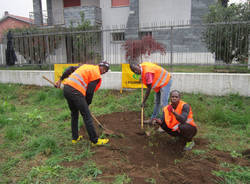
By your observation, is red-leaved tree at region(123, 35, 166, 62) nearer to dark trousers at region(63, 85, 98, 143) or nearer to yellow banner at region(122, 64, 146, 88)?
yellow banner at region(122, 64, 146, 88)

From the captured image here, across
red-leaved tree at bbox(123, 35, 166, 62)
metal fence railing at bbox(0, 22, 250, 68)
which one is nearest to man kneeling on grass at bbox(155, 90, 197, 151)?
metal fence railing at bbox(0, 22, 250, 68)

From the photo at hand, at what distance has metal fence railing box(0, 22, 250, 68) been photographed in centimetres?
686

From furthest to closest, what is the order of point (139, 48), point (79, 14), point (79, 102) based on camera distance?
1. point (79, 14)
2. point (139, 48)
3. point (79, 102)

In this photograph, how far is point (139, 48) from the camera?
8992 millimetres

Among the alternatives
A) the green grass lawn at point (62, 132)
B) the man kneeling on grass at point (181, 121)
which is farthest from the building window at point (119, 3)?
the man kneeling on grass at point (181, 121)

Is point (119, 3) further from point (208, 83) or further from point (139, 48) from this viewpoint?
point (208, 83)

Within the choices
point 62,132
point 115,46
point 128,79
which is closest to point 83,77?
point 62,132

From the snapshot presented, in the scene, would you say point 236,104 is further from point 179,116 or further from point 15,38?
point 15,38

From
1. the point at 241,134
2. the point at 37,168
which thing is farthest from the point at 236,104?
the point at 37,168

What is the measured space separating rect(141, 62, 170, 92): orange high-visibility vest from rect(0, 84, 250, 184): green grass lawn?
1.30m

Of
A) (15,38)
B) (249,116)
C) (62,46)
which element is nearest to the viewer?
(249,116)

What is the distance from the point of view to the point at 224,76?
6449 mm

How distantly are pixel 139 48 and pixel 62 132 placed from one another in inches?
222

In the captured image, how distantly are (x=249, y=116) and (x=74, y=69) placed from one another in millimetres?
4243
